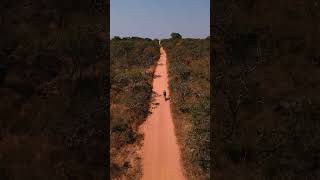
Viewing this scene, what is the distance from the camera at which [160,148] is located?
12922 millimetres
